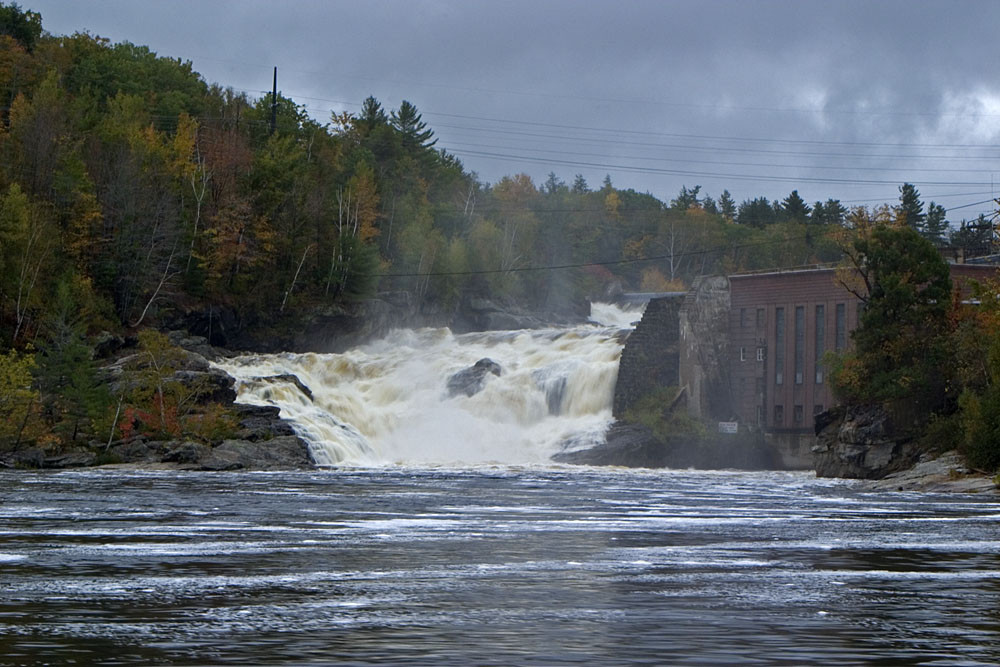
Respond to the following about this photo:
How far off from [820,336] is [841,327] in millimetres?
1740

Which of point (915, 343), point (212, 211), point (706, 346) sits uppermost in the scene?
point (212, 211)

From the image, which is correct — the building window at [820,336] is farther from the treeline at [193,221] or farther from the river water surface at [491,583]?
the river water surface at [491,583]

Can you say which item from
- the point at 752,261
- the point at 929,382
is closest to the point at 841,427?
the point at 929,382

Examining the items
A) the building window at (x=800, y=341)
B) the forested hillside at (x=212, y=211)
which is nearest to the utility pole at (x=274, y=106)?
the forested hillside at (x=212, y=211)

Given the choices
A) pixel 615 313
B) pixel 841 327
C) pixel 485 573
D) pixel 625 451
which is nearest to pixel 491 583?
pixel 485 573

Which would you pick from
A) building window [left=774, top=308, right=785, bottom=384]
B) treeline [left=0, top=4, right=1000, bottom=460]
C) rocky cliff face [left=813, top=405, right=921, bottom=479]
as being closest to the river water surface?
rocky cliff face [left=813, top=405, right=921, bottom=479]

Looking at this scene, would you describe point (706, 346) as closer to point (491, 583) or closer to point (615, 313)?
point (615, 313)

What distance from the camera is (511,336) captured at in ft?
320

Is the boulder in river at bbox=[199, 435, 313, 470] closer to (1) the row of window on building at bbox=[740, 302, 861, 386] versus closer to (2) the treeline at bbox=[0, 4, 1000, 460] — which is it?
(2) the treeline at bbox=[0, 4, 1000, 460]

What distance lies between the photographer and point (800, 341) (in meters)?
85.1

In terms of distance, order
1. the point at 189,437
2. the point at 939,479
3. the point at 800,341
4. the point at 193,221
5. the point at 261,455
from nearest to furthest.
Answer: the point at 939,479, the point at 261,455, the point at 189,437, the point at 800,341, the point at 193,221

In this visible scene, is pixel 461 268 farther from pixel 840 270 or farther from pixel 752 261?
pixel 752 261

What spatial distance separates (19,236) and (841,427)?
157 feet

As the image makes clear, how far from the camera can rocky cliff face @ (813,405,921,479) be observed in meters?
65.8
